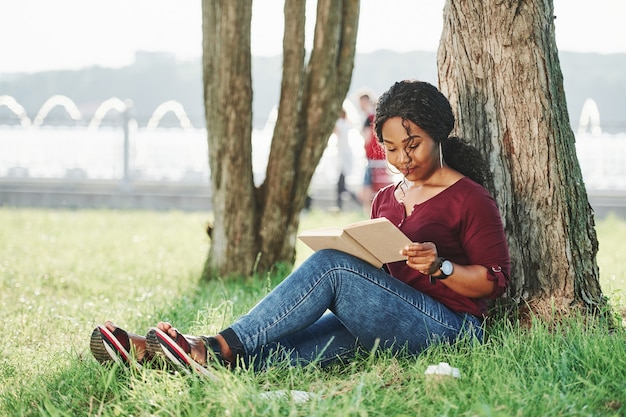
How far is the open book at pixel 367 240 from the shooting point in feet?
10.9

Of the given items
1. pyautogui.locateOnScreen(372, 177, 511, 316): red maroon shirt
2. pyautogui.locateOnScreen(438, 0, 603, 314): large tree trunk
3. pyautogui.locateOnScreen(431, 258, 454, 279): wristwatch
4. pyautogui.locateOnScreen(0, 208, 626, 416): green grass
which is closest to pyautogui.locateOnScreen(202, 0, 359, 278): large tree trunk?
pyautogui.locateOnScreen(0, 208, 626, 416): green grass

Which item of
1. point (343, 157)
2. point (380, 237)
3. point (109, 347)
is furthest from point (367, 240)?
point (343, 157)

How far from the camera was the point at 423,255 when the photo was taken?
3.33 metres

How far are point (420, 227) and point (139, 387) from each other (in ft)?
4.34

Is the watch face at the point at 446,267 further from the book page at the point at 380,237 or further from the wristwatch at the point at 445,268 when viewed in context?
the book page at the point at 380,237

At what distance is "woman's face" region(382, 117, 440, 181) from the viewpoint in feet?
11.9

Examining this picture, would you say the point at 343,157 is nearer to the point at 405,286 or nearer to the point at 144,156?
the point at 144,156

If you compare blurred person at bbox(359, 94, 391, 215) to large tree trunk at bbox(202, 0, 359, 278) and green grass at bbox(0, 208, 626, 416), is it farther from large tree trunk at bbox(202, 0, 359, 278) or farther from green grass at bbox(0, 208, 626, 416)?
green grass at bbox(0, 208, 626, 416)

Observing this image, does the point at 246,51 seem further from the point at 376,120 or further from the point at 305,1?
the point at 376,120

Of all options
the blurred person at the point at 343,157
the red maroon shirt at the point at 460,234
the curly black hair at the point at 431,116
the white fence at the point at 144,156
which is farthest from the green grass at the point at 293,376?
the white fence at the point at 144,156

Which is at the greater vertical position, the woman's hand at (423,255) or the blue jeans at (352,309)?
the woman's hand at (423,255)

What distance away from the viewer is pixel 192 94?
3666 cm

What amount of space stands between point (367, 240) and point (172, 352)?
2.90ft

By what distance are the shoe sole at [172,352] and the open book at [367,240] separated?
67 cm
